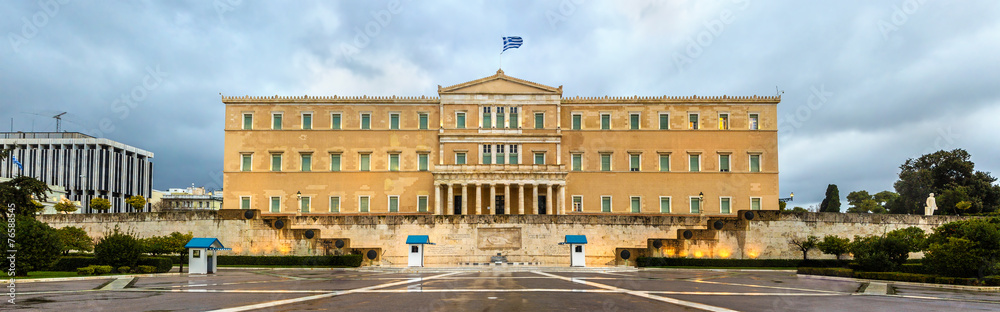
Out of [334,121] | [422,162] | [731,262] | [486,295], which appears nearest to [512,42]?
[422,162]

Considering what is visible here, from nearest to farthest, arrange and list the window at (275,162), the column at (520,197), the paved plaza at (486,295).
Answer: the paved plaza at (486,295) < the column at (520,197) < the window at (275,162)

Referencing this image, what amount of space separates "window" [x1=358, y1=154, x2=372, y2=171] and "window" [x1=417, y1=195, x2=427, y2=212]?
488 cm

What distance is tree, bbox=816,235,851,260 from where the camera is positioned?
40531mm

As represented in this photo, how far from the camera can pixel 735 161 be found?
61781 millimetres

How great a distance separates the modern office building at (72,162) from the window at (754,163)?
9753 cm

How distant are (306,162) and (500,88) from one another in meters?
17.3

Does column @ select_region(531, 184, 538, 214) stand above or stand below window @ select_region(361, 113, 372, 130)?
below

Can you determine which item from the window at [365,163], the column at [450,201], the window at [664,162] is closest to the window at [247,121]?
the window at [365,163]

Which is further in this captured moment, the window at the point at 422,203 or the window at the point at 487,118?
the window at the point at 487,118

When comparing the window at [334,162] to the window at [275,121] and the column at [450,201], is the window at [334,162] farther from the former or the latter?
the column at [450,201]

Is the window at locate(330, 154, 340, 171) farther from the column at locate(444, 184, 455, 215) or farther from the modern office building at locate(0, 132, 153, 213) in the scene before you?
the modern office building at locate(0, 132, 153, 213)

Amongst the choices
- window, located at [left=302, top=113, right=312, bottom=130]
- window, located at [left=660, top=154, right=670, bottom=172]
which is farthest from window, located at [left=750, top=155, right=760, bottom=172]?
window, located at [left=302, top=113, right=312, bottom=130]

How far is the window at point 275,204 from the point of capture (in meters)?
61.1

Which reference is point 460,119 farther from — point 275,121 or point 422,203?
point 275,121
